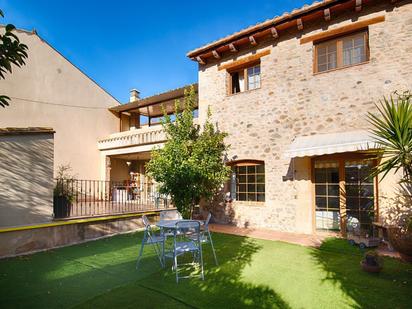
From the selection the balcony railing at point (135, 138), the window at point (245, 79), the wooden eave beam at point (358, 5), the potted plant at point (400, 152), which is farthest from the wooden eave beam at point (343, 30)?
the balcony railing at point (135, 138)

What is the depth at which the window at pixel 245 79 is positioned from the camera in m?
13.8

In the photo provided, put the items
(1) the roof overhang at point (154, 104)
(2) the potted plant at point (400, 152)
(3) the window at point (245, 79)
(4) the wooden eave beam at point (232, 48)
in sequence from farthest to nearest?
(1) the roof overhang at point (154, 104)
(3) the window at point (245, 79)
(4) the wooden eave beam at point (232, 48)
(2) the potted plant at point (400, 152)

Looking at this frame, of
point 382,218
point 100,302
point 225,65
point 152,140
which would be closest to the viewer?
point 100,302

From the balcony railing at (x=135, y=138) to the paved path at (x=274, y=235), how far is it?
7421 millimetres

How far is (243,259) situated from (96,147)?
56.4ft

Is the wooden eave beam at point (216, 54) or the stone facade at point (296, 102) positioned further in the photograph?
the wooden eave beam at point (216, 54)

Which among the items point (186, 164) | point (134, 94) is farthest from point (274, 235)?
point (134, 94)

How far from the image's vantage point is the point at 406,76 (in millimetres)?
9805

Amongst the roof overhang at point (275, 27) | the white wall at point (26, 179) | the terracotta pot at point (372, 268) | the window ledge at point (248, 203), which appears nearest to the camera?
the terracotta pot at point (372, 268)

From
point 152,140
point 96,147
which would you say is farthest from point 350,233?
point 96,147

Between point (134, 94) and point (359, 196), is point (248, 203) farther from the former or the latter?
point (134, 94)

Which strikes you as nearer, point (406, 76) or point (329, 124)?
point (406, 76)

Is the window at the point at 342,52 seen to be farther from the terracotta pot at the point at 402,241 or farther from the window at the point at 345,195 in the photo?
the terracotta pot at the point at 402,241

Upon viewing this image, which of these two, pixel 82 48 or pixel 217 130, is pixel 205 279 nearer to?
pixel 217 130
